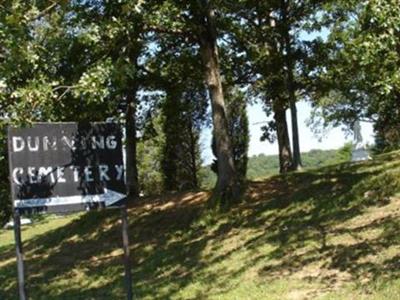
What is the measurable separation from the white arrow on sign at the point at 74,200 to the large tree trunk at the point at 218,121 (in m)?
6.89

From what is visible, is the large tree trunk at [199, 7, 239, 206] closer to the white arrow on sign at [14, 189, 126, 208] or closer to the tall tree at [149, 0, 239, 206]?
the tall tree at [149, 0, 239, 206]

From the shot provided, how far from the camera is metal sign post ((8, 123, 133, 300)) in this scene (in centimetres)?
644

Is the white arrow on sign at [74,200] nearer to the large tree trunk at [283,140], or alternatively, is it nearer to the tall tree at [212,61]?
the tall tree at [212,61]

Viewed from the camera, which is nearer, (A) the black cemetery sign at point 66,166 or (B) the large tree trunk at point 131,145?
(A) the black cemetery sign at point 66,166

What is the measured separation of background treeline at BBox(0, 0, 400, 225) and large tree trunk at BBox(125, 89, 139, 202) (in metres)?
0.03

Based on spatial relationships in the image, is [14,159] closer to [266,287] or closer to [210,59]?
[266,287]

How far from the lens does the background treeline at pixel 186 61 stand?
8.16m

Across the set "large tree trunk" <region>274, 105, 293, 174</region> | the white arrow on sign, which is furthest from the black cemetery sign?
"large tree trunk" <region>274, 105, 293, 174</region>

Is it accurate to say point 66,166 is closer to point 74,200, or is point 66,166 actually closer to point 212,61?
point 74,200

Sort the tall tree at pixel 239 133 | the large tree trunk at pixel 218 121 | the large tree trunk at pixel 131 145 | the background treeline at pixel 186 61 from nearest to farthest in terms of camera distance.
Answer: the background treeline at pixel 186 61
the large tree trunk at pixel 218 121
the large tree trunk at pixel 131 145
the tall tree at pixel 239 133

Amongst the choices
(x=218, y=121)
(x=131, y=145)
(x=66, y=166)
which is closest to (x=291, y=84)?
(x=131, y=145)

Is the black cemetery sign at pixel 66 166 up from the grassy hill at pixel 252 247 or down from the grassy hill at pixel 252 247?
up

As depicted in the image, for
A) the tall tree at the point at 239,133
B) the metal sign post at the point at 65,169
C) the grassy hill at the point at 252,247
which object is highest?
the tall tree at the point at 239,133

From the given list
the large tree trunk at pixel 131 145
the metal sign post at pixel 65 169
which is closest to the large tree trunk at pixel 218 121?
the large tree trunk at pixel 131 145
